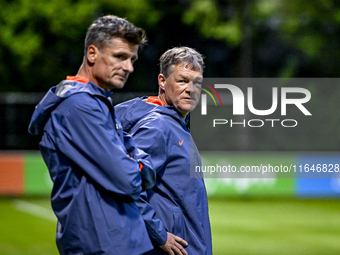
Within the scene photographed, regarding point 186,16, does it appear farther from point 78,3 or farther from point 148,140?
point 148,140

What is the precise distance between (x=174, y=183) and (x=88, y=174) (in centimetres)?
81

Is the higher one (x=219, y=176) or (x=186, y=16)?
(x=186, y=16)

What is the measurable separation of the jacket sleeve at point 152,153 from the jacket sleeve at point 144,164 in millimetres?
155

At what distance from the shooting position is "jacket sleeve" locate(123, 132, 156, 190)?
2629mm

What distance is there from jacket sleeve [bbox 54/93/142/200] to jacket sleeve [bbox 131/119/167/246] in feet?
1.23

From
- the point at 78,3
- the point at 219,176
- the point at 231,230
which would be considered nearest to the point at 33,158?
the point at 219,176

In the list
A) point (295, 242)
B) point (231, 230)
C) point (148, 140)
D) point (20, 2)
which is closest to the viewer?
point (148, 140)

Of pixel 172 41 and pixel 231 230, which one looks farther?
pixel 172 41

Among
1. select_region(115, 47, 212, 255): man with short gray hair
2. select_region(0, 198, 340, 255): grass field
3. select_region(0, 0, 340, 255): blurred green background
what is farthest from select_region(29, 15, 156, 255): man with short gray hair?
select_region(0, 0, 340, 255): blurred green background

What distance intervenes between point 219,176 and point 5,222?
221 inches

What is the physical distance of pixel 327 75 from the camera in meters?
22.7

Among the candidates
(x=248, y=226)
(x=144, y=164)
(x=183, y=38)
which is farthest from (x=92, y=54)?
(x=183, y=38)

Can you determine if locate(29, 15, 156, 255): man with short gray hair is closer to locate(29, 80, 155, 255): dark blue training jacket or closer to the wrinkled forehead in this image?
locate(29, 80, 155, 255): dark blue training jacket

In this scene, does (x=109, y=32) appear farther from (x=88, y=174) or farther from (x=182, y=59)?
(x=182, y=59)
